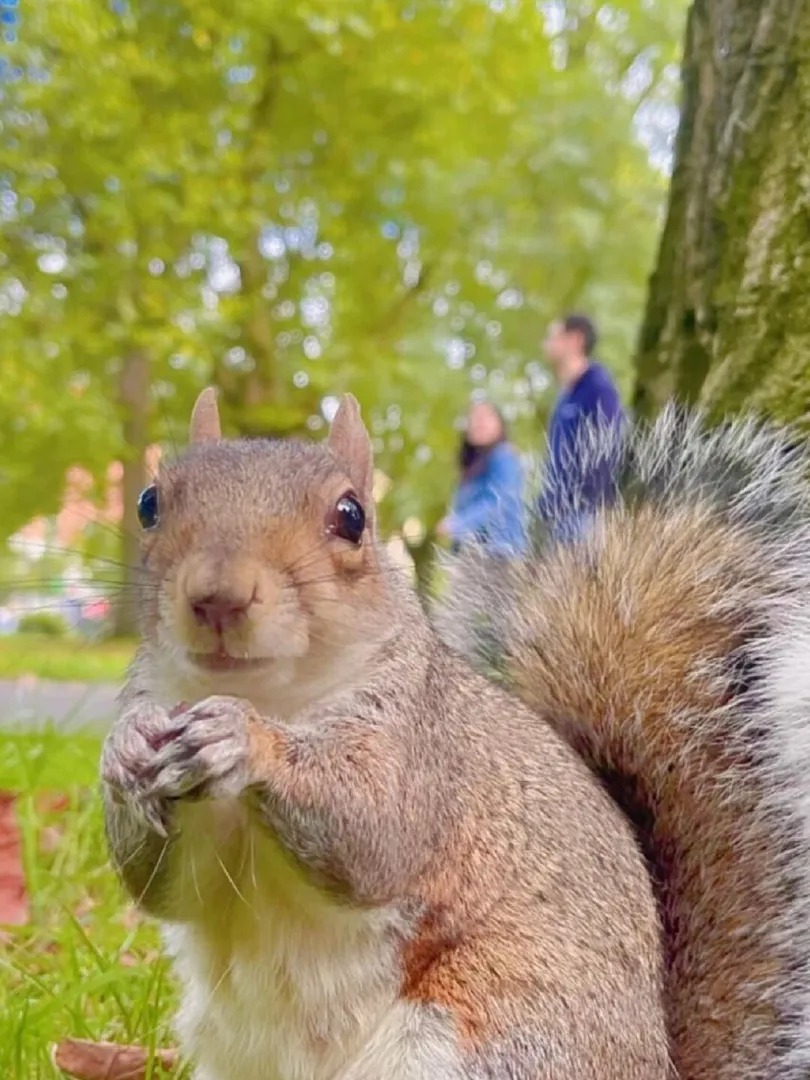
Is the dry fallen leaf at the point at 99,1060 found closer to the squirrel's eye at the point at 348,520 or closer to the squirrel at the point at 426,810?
the squirrel at the point at 426,810

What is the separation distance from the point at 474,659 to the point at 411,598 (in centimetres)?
25

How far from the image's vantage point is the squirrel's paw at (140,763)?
0.86 meters

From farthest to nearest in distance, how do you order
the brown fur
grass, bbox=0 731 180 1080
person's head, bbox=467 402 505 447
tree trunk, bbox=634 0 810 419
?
person's head, bbox=467 402 505 447 → tree trunk, bbox=634 0 810 419 → grass, bbox=0 731 180 1080 → the brown fur

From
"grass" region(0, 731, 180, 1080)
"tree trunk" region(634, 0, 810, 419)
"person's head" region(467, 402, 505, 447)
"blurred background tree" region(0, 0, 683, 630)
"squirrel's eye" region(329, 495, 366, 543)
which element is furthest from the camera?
"blurred background tree" region(0, 0, 683, 630)

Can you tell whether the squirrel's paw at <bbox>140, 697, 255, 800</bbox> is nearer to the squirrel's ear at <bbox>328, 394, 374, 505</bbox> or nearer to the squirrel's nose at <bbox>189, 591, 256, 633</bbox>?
the squirrel's nose at <bbox>189, 591, 256, 633</bbox>

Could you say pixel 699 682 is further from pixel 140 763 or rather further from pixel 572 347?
pixel 572 347

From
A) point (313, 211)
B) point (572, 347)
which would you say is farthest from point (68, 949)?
point (313, 211)

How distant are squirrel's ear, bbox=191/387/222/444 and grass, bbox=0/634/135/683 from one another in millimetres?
855

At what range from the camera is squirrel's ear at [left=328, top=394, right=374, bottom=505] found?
1.03 metres


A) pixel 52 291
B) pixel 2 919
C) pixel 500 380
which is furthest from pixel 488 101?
pixel 2 919

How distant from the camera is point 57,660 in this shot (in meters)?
4.16

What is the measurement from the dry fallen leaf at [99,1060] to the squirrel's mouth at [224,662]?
1.46ft

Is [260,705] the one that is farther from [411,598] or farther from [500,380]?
[500,380]

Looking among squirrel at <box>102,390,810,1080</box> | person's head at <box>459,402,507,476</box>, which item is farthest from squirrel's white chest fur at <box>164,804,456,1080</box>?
person's head at <box>459,402,507,476</box>
